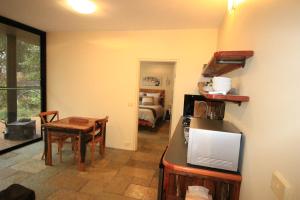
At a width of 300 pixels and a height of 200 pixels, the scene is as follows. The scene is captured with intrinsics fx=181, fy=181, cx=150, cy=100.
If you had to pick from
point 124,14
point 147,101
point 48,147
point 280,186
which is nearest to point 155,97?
point 147,101

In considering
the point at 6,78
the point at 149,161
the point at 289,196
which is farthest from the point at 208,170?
the point at 6,78

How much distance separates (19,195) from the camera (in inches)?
63.7

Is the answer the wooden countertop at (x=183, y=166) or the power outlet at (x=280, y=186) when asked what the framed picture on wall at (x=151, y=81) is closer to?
the wooden countertop at (x=183, y=166)

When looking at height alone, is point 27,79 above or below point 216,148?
above

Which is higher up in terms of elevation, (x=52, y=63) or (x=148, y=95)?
(x=52, y=63)

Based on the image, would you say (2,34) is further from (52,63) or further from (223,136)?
(223,136)

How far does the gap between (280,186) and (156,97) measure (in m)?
6.19

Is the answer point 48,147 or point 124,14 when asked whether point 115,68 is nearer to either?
point 124,14

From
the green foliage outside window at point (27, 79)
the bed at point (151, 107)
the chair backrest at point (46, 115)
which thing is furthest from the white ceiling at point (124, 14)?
the bed at point (151, 107)

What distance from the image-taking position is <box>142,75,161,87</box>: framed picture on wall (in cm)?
744

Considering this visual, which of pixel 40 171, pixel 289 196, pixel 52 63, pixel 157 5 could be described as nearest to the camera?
pixel 289 196

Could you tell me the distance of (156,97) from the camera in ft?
22.8

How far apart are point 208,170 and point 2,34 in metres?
4.30

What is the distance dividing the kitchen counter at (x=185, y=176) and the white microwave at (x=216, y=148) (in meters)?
0.06
